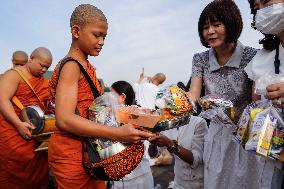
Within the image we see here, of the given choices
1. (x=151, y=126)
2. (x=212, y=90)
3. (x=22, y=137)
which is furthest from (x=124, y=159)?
(x=22, y=137)

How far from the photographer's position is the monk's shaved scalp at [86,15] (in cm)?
204

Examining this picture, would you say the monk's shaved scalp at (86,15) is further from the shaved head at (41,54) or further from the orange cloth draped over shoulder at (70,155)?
the shaved head at (41,54)

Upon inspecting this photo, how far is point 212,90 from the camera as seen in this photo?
2.73 m

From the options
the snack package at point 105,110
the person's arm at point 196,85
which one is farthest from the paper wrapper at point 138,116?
the person's arm at point 196,85

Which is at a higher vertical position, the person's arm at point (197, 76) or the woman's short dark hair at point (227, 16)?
the woman's short dark hair at point (227, 16)

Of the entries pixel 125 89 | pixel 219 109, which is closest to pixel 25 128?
pixel 125 89

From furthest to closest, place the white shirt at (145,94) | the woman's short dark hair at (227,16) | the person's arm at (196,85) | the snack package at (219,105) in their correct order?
A: the white shirt at (145,94), the person's arm at (196,85), the woman's short dark hair at (227,16), the snack package at (219,105)

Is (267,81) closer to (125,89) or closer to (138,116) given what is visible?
(138,116)

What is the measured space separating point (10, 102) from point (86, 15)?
2127mm

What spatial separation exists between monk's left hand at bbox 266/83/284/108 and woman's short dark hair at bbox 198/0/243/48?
989 mm

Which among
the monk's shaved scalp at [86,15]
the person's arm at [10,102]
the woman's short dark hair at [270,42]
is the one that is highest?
the monk's shaved scalp at [86,15]

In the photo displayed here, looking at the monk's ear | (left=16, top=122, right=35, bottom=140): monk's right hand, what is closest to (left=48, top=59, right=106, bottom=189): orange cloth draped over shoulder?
the monk's ear

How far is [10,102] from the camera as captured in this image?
373 centimetres

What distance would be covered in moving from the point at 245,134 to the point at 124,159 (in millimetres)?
721
